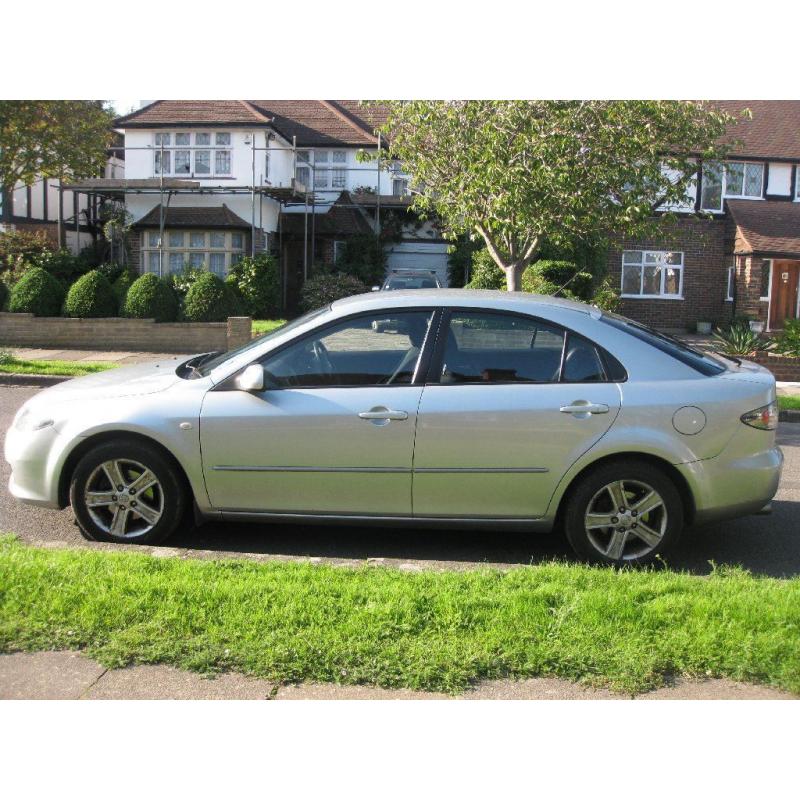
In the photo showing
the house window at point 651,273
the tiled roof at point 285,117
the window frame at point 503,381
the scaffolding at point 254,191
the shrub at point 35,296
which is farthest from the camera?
the tiled roof at point 285,117

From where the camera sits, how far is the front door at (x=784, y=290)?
29922 mm

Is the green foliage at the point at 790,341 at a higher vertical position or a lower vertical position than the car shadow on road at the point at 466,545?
higher

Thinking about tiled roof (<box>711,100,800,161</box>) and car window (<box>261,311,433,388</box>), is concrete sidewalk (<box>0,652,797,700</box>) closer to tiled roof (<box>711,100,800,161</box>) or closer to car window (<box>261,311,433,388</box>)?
car window (<box>261,311,433,388</box>)

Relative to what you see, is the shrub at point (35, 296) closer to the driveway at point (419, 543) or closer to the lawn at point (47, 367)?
the lawn at point (47, 367)

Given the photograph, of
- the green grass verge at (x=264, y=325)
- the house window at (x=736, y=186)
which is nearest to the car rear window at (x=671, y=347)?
the green grass verge at (x=264, y=325)

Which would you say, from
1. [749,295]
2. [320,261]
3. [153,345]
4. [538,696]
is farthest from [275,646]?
[320,261]

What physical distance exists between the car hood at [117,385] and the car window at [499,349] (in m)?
1.79

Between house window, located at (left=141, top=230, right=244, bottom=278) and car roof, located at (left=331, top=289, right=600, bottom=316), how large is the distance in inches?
1057

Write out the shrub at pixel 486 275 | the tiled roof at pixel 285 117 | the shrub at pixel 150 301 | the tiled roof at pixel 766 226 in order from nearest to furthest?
1. the shrub at pixel 150 301
2. the shrub at pixel 486 275
3. the tiled roof at pixel 766 226
4. the tiled roof at pixel 285 117

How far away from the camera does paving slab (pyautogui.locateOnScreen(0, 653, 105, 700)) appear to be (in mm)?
3709

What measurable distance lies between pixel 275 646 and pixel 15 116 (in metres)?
23.7

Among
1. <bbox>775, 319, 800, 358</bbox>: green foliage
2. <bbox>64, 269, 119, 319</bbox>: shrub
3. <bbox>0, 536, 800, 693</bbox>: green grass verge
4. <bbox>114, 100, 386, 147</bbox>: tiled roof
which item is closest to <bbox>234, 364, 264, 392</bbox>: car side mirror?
<bbox>0, 536, 800, 693</bbox>: green grass verge

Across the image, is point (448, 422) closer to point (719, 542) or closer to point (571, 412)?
point (571, 412)

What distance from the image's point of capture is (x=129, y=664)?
395 cm
